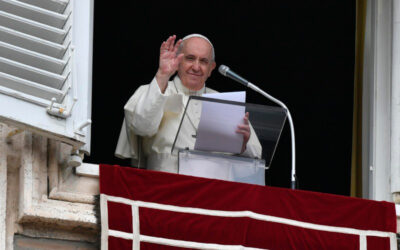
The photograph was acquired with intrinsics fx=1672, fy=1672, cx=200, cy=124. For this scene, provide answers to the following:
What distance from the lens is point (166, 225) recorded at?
868 centimetres

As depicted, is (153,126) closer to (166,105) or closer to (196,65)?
(166,105)

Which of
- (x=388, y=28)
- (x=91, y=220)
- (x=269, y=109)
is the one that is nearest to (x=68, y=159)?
(x=91, y=220)

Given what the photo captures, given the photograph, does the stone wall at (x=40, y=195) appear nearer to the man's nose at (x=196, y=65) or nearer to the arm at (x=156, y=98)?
the arm at (x=156, y=98)

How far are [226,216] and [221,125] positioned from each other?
504mm

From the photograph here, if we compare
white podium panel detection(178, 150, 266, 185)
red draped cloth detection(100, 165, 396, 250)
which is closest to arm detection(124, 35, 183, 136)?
white podium panel detection(178, 150, 266, 185)

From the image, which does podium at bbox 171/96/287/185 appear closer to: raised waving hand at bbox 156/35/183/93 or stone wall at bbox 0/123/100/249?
raised waving hand at bbox 156/35/183/93

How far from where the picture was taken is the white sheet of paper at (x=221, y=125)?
8930 millimetres

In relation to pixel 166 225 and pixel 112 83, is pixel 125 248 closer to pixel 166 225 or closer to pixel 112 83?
pixel 166 225

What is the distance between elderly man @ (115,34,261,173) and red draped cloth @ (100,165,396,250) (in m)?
0.38

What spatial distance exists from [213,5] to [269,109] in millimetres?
3273

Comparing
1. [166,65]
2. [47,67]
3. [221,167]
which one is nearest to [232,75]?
[166,65]

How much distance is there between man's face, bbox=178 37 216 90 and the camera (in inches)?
401

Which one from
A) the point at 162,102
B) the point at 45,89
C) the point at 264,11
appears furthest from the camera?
the point at 264,11

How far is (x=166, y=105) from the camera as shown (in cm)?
974
